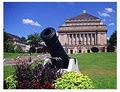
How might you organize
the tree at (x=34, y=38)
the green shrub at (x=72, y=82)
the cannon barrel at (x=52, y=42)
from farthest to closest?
1. the tree at (x=34, y=38)
2. the cannon barrel at (x=52, y=42)
3. the green shrub at (x=72, y=82)

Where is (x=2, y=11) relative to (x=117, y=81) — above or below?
above

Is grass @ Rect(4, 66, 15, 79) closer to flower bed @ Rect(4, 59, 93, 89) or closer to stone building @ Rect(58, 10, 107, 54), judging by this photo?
flower bed @ Rect(4, 59, 93, 89)

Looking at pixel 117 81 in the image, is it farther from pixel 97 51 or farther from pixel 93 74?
pixel 97 51

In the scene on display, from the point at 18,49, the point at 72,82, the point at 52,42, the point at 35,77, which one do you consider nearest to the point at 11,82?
the point at 35,77

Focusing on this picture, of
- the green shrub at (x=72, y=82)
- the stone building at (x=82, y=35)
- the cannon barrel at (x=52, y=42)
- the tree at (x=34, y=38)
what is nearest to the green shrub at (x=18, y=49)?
the tree at (x=34, y=38)

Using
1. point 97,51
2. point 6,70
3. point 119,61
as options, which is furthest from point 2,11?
point 97,51

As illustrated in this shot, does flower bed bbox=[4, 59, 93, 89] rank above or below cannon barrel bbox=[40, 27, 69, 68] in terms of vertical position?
below

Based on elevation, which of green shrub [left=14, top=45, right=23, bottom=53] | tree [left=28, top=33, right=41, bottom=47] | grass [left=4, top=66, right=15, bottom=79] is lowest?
grass [left=4, top=66, right=15, bottom=79]

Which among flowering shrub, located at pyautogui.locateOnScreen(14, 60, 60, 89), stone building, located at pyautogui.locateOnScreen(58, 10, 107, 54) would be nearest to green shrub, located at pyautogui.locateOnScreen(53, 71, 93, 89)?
flowering shrub, located at pyautogui.locateOnScreen(14, 60, 60, 89)

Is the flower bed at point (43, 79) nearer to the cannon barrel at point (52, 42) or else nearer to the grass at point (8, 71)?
the cannon barrel at point (52, 42)

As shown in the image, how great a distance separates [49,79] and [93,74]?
2.86 m

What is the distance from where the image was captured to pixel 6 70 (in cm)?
878

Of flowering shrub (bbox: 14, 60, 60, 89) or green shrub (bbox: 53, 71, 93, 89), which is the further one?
flowering shrub (bbox: 14, 60, 60, 89)

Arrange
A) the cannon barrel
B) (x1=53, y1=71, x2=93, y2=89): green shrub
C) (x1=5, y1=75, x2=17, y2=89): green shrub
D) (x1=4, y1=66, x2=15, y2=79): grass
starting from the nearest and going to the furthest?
(x1=53, y1=71, x2=93, y2=89): green shrub, the cannon barrel, (x1=5, y1=75, x2=17, y2=89): green shrub, (x1=4, y1=66, x2=15, y2=79): grass
